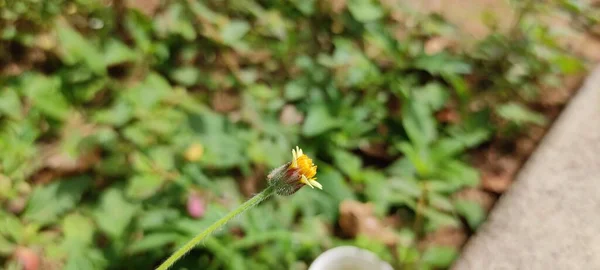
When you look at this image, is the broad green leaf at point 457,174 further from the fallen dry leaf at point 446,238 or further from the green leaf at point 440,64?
the green leaf at point 440,64

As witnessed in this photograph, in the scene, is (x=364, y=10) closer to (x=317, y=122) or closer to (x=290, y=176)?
(x=317, y=122)

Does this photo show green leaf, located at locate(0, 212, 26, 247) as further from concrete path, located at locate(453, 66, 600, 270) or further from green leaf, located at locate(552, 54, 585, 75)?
green leaf, located at locate(552, 54, 585, 75)

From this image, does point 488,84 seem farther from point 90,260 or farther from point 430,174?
point 90,260

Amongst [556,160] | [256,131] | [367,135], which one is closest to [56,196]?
[256,131]

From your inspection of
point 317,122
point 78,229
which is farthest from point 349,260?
point 78,229

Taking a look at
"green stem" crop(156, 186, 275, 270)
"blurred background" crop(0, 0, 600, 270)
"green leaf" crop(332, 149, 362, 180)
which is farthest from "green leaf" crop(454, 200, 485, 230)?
"green stem" crop(156, 186, 275, 270)
